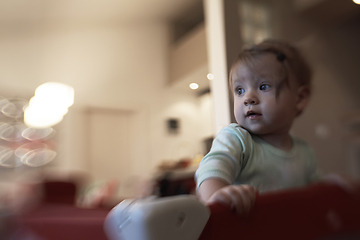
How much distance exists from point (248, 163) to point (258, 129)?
0.03m

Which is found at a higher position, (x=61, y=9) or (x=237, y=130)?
(x=61, y=9)

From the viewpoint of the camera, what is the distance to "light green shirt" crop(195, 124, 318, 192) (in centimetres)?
18

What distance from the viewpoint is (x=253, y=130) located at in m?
0.21

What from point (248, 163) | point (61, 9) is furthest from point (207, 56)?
point (248, 163)

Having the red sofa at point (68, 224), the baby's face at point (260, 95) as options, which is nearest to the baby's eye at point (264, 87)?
the baby's face at point (260, 95)

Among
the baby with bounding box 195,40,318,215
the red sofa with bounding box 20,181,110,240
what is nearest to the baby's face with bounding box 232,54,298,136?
the baby with bounding box 195,40,318,215

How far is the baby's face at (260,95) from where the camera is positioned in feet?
0.65

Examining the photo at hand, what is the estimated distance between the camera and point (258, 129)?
206 millimetres

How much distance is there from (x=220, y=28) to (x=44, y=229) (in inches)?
11.2

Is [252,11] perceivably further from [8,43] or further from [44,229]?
[8,43]

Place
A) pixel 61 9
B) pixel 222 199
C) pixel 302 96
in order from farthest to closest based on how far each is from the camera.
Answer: pixel 61 9, pixel 302 96, pixel 222 199

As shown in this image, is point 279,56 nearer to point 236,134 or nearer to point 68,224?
point 236,134

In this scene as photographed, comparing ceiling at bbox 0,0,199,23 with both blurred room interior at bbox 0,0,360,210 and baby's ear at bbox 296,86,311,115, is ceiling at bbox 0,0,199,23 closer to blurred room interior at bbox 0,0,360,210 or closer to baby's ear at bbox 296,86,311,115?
blurred room interior at bbox 0,0,360,210

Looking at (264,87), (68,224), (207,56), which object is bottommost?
(68,224)
